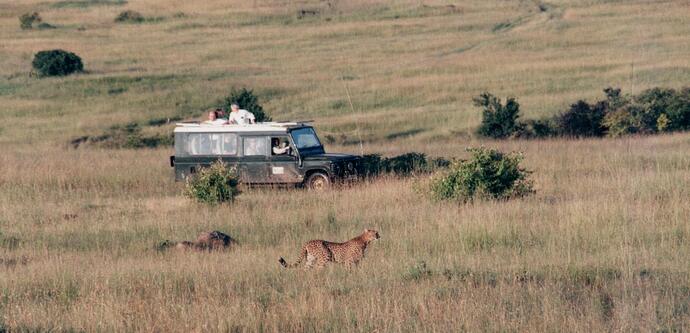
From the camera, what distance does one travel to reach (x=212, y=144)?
24.6 m

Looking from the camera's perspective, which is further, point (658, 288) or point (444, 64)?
point (444, 64)

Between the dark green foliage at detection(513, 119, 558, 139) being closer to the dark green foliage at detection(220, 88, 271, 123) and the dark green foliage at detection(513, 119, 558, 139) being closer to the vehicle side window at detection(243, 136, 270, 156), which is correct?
the dark green foliage at detection(220, 88, 271, 123)

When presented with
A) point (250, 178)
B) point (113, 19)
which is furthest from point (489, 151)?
point (113, 19)

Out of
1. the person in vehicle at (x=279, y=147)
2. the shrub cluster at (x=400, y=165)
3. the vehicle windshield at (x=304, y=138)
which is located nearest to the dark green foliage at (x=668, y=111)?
the shrub cluster at (x=400, y=165)

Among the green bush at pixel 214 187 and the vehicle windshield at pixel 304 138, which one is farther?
the vehicle windshield at pixel 304 138

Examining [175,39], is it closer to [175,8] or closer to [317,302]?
[175,8]

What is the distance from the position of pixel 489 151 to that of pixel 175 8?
71994 millimetres

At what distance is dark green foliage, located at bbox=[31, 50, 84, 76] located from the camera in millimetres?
55094

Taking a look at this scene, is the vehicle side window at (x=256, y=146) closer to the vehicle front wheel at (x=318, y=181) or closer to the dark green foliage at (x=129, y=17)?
the vehicle front wheel at (x=318, y=181)

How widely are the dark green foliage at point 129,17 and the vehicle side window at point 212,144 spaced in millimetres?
61345

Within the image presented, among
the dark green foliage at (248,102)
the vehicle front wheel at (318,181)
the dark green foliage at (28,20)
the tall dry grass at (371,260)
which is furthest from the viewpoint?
the dark green foliage at (28,20)

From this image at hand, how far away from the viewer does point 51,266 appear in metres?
13.9

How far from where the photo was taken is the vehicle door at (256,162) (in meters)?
24.2

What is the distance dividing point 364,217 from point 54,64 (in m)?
39.7
